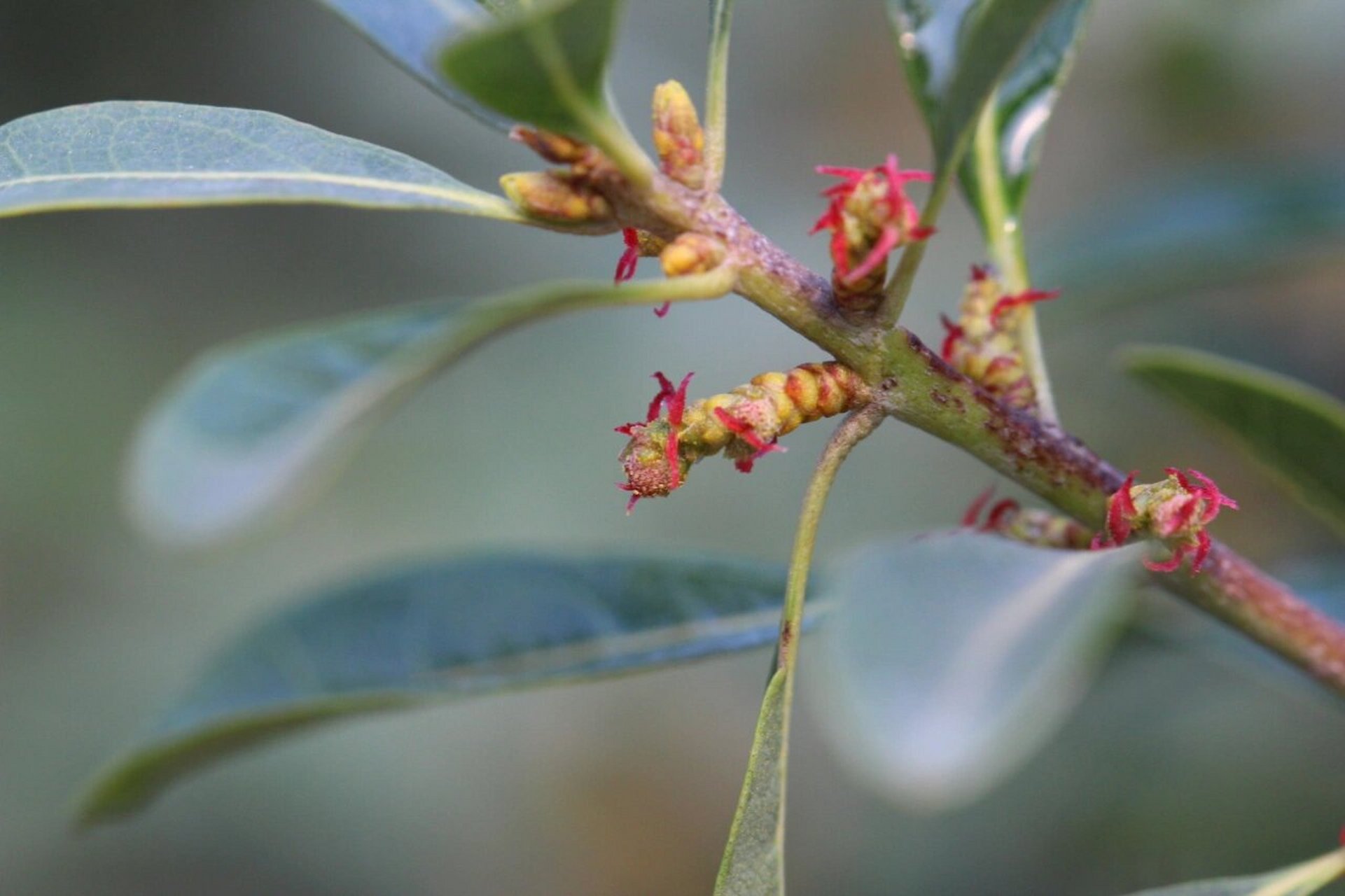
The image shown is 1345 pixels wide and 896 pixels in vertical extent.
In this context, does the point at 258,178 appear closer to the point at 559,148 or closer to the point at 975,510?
the point at 559,148

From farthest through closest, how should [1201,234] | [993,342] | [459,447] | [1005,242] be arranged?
[459,447]
[1201,234]
[1005,242]
[993,342]

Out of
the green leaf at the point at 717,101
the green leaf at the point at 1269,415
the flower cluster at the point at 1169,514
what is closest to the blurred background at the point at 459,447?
the green leaf at the point at 1269,415

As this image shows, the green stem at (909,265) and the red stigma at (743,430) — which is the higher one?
the green stem at (909,265)

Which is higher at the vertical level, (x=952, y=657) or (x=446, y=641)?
(x=446, y=641)

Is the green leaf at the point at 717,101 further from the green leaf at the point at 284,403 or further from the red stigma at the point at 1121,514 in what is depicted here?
the red stigma at the point at 1121,514

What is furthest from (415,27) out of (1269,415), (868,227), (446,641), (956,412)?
(1269,415)

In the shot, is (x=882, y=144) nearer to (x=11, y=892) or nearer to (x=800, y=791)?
(x=800, y=791)

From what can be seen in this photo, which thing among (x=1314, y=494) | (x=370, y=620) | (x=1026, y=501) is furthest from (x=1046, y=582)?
(x=1026, y=501)
